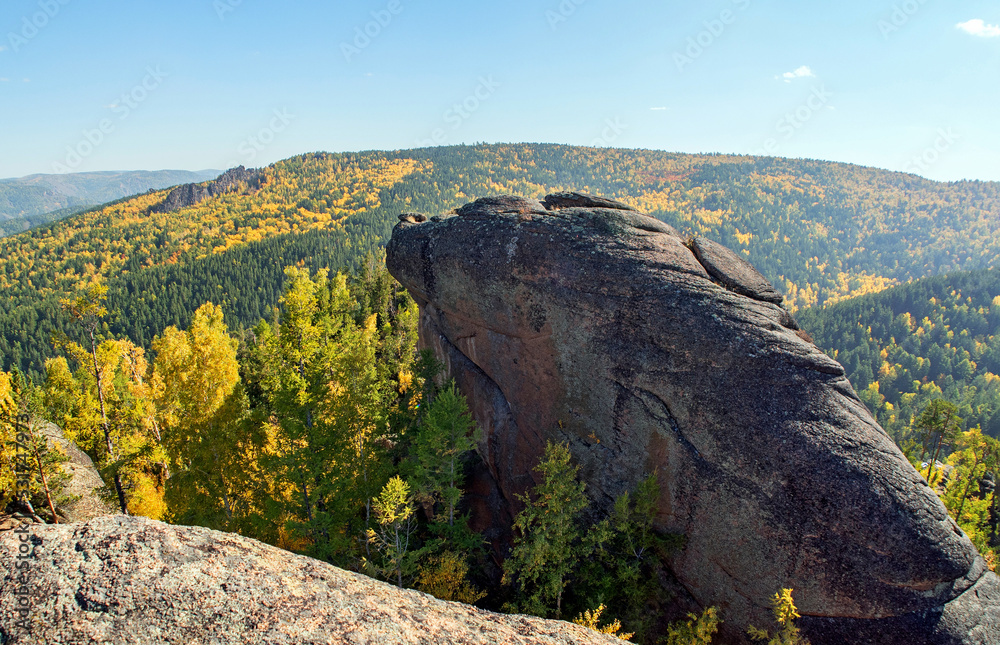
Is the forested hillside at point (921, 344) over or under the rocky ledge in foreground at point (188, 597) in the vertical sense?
under

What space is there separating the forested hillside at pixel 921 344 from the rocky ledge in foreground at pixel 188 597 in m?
131

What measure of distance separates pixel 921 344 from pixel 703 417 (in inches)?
7107

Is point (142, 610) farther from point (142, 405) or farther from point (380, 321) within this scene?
point (380, 321)

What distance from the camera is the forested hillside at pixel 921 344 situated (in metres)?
119

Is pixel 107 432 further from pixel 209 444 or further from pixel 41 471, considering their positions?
pixel 209 444

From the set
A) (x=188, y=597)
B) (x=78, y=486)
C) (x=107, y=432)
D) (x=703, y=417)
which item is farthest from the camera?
(x=107, y=432)

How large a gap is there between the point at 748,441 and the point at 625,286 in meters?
7.35

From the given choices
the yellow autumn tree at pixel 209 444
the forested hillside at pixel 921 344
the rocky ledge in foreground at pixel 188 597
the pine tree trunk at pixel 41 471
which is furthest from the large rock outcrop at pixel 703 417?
the forested hillside at pixel 921 344

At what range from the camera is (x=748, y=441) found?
1695 centimetres

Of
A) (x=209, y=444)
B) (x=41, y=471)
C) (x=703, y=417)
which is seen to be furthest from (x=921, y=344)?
(x=41, y=471)

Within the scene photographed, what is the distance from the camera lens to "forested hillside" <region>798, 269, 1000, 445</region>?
11944 centimetres

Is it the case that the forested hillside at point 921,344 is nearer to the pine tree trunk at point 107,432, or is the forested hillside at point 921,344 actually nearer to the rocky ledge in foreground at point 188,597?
the rocky ledge in foreground at point 188,597

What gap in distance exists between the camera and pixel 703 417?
1792 cm

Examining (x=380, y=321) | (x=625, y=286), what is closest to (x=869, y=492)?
(x=625, y=286)
